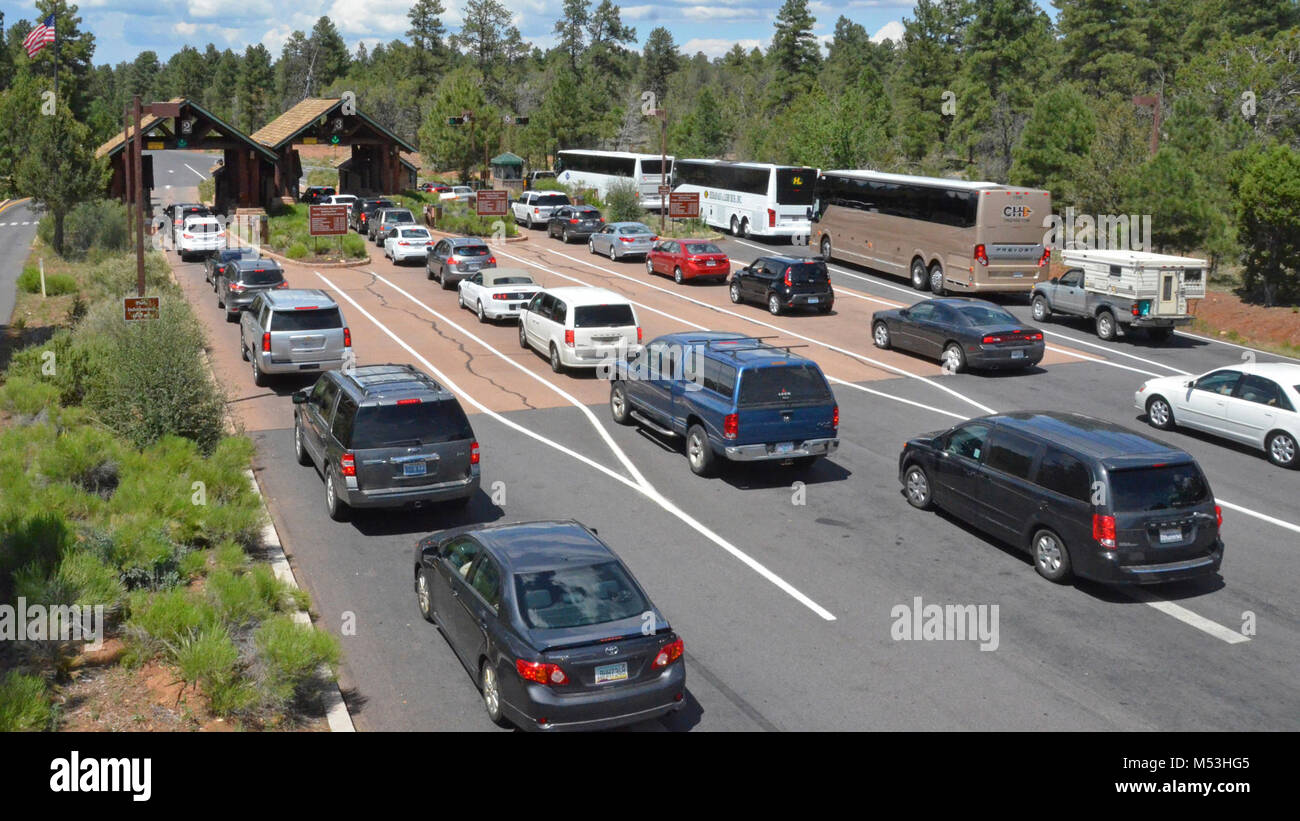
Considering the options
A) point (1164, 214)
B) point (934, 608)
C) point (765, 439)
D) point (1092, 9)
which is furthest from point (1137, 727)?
point (1092, 9)

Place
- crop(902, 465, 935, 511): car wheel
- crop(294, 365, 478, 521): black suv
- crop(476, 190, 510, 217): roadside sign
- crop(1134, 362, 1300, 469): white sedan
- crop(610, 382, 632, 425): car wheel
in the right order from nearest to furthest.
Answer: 1. crop(294, 365, 478, 521): black suv
2. crop(902, 465, 935, 511): car wheel
3. crop(1134, 362, 1300, 469): white sedan
4. crop(610, 382, 632, 425): car wheel
5. crop(476, 190, 510, 217): roadside sign

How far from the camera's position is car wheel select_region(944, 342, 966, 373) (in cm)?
2428

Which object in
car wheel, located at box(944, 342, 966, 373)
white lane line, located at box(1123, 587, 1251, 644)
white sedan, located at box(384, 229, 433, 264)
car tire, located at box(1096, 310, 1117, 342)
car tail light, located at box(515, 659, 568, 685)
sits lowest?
white lane line, located at box(1123, 587, 1251, 644)

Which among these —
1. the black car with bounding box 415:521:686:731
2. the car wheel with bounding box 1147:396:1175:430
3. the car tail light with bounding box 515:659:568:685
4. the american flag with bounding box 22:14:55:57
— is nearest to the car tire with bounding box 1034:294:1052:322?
the car wheel with bounding box 1147:396:1175:430

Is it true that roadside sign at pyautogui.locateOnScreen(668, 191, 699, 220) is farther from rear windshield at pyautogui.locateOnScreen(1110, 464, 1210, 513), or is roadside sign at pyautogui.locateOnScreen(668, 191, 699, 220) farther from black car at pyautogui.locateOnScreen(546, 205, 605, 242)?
rear windshield at pyautogui.locateOnScreen(1110, 464, 1210, 513)

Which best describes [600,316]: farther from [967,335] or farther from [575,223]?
[575,223]

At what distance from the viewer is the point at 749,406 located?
1623cm

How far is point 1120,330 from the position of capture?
28234mm

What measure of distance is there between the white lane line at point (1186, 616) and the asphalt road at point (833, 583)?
3 cm

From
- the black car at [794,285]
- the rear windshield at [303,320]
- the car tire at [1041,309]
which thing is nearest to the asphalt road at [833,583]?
the rear windshield at [303,320]

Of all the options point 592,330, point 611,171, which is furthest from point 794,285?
point 611,171

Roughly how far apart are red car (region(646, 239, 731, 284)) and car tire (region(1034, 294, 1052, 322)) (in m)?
10.1
